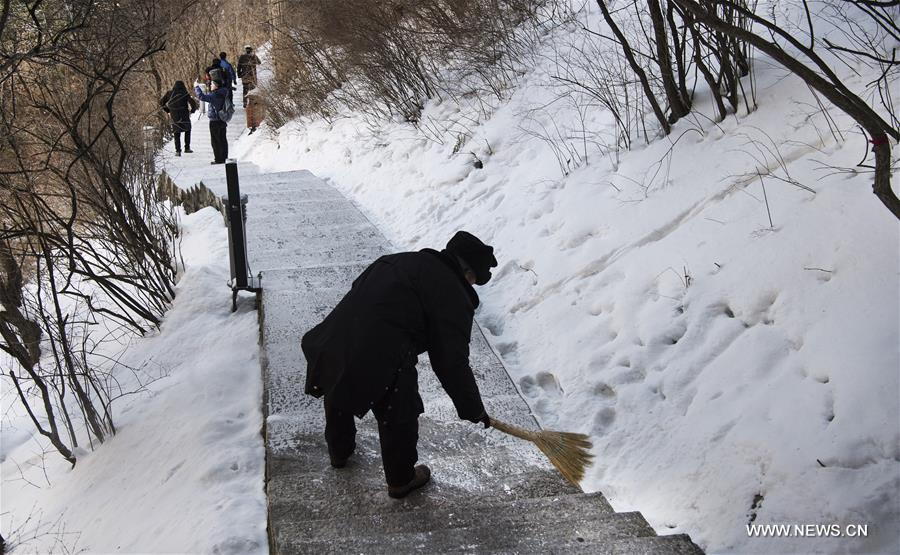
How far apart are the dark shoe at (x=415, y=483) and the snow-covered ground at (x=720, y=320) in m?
0.87

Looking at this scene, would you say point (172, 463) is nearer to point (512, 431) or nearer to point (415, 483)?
point (415, 483)

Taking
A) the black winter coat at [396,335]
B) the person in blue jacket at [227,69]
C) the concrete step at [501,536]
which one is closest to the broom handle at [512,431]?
the black winter coat at [396,335]

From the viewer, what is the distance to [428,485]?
3.64 metres

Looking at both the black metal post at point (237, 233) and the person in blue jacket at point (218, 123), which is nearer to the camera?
the black metal post at point (237, 233)

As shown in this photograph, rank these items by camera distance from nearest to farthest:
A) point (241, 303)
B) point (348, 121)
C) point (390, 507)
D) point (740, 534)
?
point (740, 534), point (390, 507), point (241, 303), point (348, 121)

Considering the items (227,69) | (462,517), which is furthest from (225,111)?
(462,517)

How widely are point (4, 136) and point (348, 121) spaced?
24.8 ft

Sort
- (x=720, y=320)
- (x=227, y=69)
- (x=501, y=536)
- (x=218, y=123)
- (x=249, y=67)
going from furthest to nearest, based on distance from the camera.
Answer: (x=249, y=67)
(x=227, y=69)
(x=218, y=123)
(x=720, y=320)
(x=501, y=536)

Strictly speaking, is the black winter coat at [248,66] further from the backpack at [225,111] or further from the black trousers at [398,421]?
the black trousers at [398,421]

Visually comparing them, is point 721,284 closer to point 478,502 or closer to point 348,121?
point 478,502

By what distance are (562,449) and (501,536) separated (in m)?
0.89

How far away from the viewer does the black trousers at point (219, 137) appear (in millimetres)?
13431

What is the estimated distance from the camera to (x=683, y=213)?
515cm

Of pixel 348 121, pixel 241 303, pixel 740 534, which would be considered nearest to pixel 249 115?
pixel 348 121
